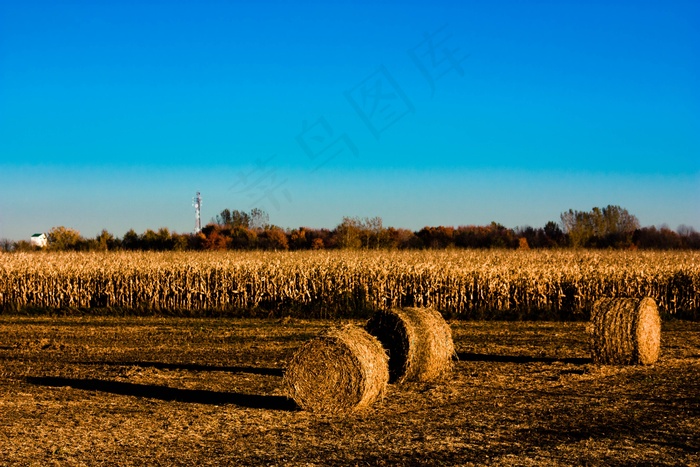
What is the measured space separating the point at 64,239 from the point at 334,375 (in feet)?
157

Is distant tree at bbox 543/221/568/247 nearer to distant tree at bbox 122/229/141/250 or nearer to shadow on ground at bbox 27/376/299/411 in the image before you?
distant tree at bbox 122/229/141/250

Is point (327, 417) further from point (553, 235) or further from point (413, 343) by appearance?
point (553, 235)

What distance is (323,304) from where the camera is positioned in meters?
26.0

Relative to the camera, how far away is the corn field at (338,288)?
83.9 ft

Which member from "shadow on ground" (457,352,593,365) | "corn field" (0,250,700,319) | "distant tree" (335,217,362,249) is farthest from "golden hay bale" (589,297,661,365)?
"distant tree" (335,217,362,249)

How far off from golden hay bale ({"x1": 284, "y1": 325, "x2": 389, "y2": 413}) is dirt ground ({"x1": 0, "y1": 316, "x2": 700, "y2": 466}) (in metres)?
0.25

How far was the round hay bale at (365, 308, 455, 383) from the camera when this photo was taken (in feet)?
42.5

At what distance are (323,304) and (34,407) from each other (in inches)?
600

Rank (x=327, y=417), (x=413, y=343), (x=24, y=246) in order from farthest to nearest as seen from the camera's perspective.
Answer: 1. (x=24, y=246)
2. (x=413, y=343)
3. (x=327, y=417)

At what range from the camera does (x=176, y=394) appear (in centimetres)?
1221

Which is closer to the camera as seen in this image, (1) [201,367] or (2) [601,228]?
(1) [201,367]

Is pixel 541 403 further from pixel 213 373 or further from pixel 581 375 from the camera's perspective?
pixel 213 373

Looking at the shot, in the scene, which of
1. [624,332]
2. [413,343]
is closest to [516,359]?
[624,332]

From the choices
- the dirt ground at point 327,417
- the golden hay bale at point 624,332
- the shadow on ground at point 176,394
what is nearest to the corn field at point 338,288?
the dirt ground at point 327,417
